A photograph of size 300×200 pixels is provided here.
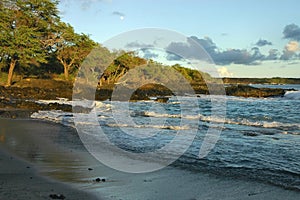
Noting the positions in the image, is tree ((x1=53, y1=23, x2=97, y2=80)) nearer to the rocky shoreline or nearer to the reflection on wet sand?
the rocky shoreline

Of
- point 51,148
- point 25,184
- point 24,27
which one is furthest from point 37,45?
point 25,184

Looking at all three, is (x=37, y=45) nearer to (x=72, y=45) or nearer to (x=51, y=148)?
(x=72, y=45)

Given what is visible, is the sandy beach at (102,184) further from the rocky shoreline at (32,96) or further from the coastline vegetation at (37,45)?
the coastline vegetation at (37,45)

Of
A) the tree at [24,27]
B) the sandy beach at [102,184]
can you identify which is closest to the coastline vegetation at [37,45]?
the tree at [24,27]

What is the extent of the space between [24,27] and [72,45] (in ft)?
37.2

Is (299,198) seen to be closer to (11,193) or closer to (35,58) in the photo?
(11,193)

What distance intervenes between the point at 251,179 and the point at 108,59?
5309cm

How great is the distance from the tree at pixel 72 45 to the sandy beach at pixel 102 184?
38224mm

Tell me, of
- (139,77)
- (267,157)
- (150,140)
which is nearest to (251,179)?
(267,157)

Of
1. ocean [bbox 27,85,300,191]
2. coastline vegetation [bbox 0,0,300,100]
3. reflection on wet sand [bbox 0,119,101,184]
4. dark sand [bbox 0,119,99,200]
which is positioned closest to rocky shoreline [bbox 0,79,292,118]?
coastline vegetation [bbox 0,0,300,100]

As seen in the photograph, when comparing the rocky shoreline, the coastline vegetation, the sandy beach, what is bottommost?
the sandy beach

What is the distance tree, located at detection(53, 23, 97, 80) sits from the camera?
4544 cm

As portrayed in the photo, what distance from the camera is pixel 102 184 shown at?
6.45m

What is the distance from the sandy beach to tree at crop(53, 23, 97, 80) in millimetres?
38224
